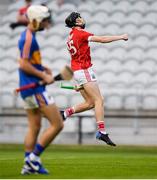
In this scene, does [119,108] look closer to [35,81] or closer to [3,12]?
[3,12]

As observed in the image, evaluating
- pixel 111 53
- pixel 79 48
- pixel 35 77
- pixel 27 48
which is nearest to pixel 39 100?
pixel 35 77

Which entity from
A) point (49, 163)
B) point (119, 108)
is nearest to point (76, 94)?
point (119, 108)

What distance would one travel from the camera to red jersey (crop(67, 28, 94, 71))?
539 inches

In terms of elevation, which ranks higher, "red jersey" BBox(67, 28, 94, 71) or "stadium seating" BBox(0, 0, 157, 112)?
"red jersey" BBox(67, 28, 94, 71)

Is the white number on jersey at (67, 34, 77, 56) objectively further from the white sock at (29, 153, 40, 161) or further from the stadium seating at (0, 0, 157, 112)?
the stadium seating at (0, 0, 157, 112)

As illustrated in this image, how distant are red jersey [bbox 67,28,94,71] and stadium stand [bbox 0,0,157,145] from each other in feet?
19.9

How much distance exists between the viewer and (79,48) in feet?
45.4

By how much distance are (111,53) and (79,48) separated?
9360 millimetres

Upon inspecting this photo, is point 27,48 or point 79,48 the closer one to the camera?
point 27,48

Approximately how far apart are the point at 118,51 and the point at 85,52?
9352 millimetres

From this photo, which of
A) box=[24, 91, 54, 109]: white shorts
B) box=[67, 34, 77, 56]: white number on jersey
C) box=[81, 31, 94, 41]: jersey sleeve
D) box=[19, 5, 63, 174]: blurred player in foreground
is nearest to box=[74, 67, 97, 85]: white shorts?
box=[67, 34, 77, 56]: white number on jersey

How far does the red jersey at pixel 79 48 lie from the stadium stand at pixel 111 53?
6.06 m

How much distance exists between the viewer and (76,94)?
67.9ft

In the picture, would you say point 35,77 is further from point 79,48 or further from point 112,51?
point 112,51
